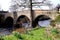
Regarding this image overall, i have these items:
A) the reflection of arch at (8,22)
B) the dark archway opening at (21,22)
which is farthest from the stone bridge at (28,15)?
the dark archway opening at (21,22)

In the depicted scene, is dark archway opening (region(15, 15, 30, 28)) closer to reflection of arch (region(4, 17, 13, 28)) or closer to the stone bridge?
the stone bridge

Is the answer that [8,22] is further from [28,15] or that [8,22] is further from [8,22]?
[28,15]

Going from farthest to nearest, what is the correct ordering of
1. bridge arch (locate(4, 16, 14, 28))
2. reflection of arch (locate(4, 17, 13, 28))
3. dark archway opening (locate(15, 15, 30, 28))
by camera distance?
reflection of arch (locate(4, 17, 13, 28))
bridge arch (locate(4, 16, 14, 28))
dark archway opening (locate(15, 15, 30, 28))

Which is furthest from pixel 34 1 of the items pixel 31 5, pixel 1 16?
pixel 1 16

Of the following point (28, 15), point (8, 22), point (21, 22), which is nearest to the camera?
point (28, 15)

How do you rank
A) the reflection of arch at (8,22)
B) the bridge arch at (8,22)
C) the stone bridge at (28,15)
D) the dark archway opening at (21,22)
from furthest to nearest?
the reflection of arch at (8,22)
the bridge arch at (8,22)
the dark archway opening at (21,22)
the stone bridge at (28,15)

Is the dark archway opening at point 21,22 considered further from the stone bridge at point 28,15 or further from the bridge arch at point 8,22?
the bridge arch at point 8,22

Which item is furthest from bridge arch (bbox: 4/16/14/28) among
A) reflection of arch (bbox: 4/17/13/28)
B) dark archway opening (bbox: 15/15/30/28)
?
dark archway opening (bbox: 15/15/30/28)

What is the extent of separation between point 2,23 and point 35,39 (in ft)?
128

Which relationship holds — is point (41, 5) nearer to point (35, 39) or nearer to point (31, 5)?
point (31, 5)

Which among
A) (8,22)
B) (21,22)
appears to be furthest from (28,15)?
→ (8,22)

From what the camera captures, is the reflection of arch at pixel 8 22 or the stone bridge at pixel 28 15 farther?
the reflection of arch at pixel 8 22

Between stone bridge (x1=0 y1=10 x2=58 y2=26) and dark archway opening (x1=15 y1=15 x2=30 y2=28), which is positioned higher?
stone bridge (x1=0 y1=10 x2=58 y2=26)

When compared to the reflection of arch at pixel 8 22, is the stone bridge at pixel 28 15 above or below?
above
